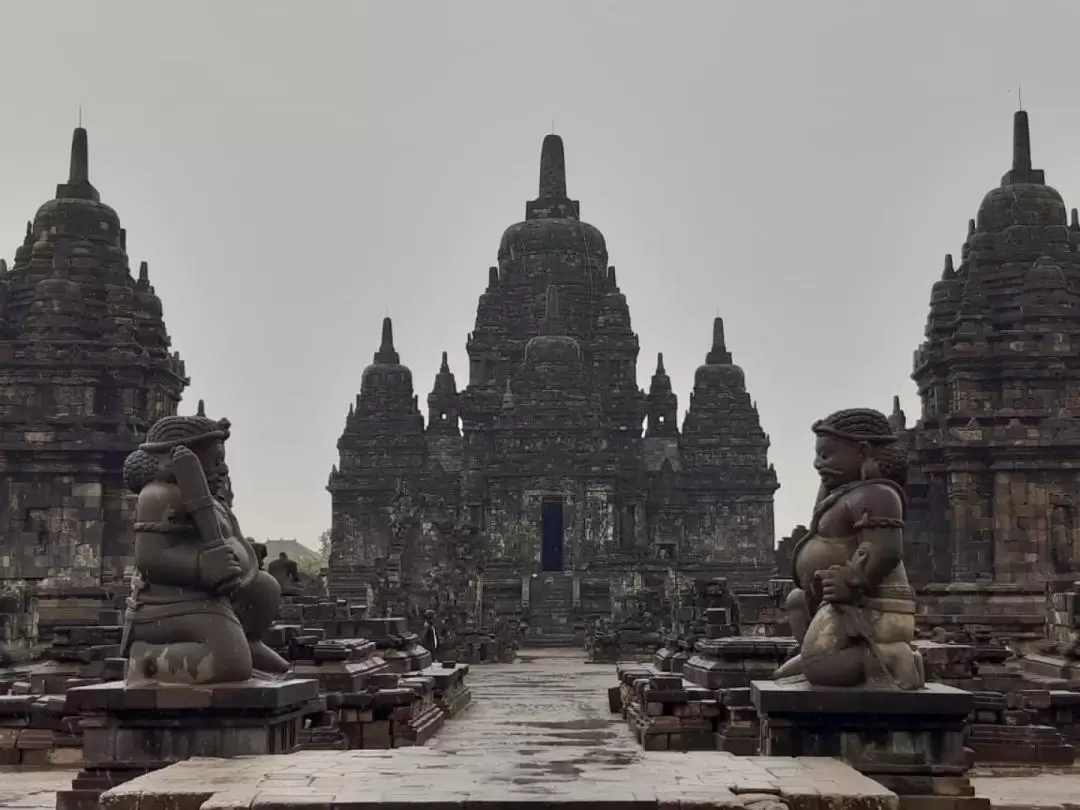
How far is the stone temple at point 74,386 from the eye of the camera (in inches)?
1195

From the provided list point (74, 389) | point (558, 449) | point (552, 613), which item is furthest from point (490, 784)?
point (558, 449)

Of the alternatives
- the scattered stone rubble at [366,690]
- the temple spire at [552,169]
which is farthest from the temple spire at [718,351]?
the scattered stone rubble at [366,690]

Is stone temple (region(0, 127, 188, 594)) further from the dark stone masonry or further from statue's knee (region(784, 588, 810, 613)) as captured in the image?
statue's knee (region(784, 588, 810, 613))

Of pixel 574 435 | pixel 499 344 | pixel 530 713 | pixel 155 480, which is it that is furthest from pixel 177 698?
pixel 499 344

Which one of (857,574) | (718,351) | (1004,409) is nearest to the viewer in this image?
(857,574)

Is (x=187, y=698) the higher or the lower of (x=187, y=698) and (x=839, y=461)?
the lower

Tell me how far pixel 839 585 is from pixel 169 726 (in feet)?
13.3

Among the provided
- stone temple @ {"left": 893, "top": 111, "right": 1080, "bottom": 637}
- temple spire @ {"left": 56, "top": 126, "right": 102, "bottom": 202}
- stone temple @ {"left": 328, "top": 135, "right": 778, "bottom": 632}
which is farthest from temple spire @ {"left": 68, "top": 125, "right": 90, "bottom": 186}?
stone temple @ {"left": 893, "top": 111, "right": 1080, "bottom": 637}

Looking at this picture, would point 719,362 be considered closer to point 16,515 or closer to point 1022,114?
point 1022,114

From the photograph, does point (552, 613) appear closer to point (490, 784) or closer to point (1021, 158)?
point (1021, 158)

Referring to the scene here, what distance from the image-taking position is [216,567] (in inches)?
359

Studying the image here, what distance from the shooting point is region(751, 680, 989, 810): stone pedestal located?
343 inches

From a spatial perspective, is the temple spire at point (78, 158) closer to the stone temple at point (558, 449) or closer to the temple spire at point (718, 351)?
the stone temple at point (558, 449)

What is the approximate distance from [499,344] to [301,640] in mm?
40544
